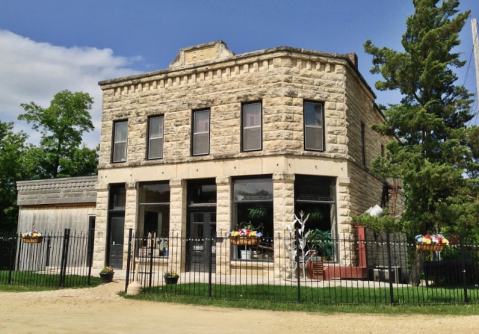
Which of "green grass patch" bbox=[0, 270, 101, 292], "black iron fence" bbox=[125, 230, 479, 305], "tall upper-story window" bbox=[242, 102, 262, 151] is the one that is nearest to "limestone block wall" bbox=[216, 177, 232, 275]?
"black iron fence" bbox=[125, 230, 479, 305]

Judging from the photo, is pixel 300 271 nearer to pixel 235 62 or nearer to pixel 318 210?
pixel 318 210

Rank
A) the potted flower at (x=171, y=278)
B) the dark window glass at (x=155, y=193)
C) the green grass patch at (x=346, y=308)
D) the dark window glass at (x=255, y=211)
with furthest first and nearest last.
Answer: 1. the dark window glass at (x=155, y=193)
2. the dark window glass at (x=255, y=211)
3. the potted flower at (x=171, y=278)
4. the green grass patch at (x=346, y=308)

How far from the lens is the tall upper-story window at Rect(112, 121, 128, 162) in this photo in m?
18.0

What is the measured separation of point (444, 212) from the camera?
1298 cm

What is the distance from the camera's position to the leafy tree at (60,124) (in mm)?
30609

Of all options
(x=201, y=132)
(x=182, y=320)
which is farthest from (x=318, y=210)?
(x=182, y=320)

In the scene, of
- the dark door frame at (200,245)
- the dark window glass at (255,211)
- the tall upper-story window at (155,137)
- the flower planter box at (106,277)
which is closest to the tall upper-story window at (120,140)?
the tall upper-story window at (155,137)

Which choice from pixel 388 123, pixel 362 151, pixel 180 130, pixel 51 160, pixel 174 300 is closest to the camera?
pixel 174 300

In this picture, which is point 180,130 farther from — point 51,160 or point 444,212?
point 51,160

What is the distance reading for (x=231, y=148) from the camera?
618 inches

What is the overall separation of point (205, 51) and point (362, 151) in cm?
783

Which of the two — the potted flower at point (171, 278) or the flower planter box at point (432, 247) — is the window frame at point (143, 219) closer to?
the potted flower at point (171, 278)

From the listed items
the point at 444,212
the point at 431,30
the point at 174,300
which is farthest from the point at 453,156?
the point at 174,300

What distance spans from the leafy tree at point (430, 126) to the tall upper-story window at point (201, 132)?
633cm
